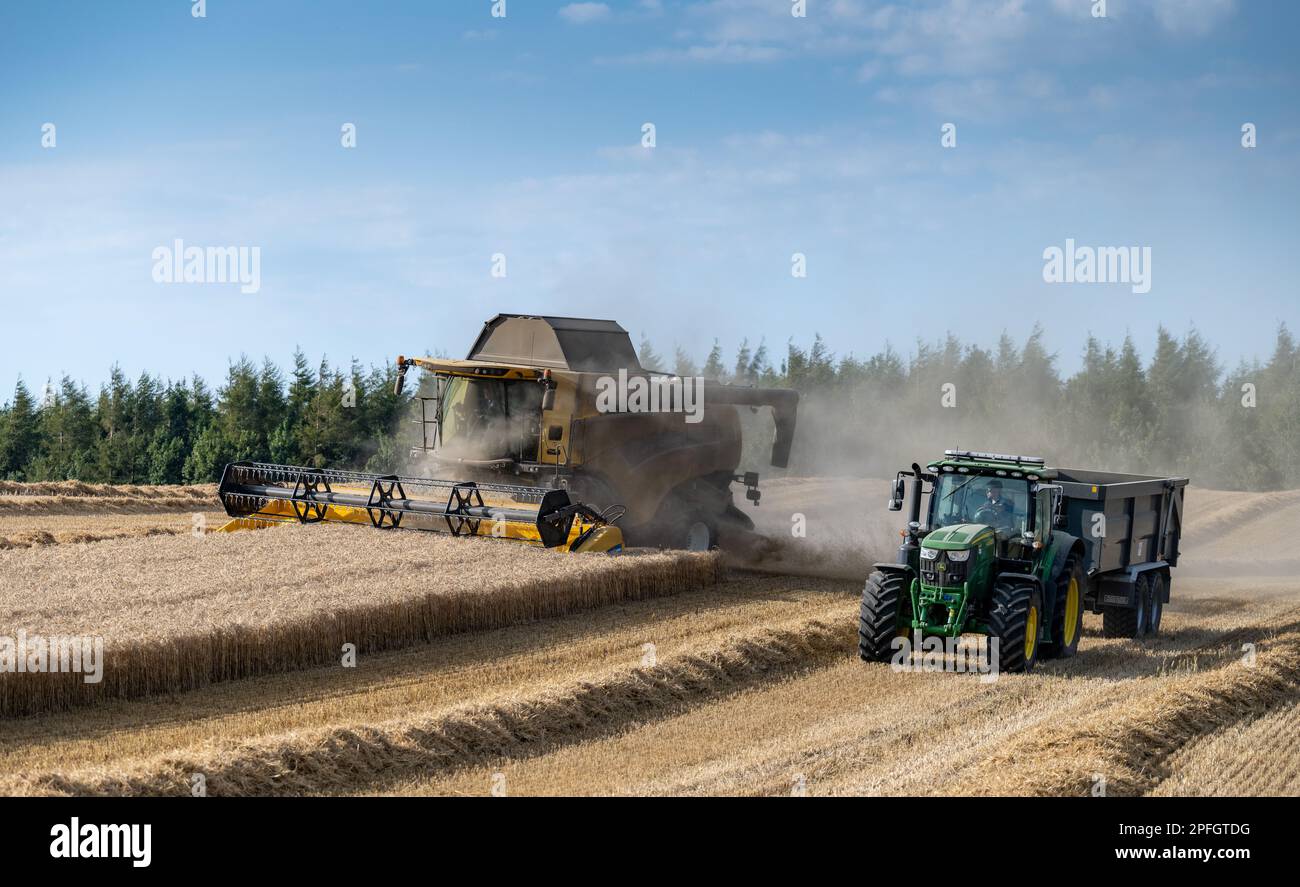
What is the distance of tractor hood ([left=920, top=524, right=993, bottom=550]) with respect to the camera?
36.3 feet

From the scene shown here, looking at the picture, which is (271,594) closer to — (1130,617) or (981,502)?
(981,502)

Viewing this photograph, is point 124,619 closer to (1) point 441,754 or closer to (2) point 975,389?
(1) point 441,754

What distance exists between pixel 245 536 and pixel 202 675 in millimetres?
5785

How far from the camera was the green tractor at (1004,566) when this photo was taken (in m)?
11.1

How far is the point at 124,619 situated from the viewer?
1076 cm

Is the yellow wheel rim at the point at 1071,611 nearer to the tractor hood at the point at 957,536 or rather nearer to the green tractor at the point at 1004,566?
the green tractor at the point at 1004,566

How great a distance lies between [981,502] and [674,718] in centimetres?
401

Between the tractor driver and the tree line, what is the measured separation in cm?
2116

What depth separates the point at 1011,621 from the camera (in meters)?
11.0

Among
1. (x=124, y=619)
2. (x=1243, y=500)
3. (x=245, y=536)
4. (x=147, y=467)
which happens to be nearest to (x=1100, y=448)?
(x=1243, y=500)

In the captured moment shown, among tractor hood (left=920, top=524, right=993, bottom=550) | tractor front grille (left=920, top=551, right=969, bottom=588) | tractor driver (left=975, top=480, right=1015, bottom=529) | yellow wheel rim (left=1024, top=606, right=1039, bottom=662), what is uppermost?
tractor driver (left=975, top=480, right=1015, bottom=529)

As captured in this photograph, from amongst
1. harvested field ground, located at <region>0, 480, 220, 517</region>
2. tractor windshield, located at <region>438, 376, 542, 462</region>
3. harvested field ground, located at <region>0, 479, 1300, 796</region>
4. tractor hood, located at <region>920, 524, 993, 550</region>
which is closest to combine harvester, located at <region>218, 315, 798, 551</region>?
tractor windshield, located at <region>438, 376, 542, 462</region>

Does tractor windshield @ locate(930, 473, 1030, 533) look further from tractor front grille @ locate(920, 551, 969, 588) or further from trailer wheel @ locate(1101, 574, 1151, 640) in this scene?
trailer wheel @ locate(1101, 574, 1151, 640)

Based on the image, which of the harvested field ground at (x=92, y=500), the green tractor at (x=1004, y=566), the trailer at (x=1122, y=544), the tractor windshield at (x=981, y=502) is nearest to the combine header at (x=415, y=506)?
the green tractor at (x=1004, y=566)
